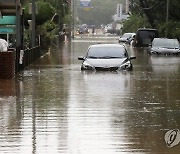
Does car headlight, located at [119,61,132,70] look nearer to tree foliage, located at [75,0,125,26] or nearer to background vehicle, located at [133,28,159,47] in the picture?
background vehicle, located at [133,28,159,47]

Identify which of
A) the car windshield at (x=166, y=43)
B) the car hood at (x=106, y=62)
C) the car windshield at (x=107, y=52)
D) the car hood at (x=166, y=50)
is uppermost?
the car windshield at (x=107, y=52)

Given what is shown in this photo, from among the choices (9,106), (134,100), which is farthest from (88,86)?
(9,106)

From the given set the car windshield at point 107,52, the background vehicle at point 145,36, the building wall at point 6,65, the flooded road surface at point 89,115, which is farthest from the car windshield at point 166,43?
the building wall at point 6,65

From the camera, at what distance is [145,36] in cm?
5553

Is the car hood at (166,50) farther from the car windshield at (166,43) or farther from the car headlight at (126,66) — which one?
the car headlight at (126,66)

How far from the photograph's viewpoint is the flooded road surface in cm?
927

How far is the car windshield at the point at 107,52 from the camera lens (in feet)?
80.4

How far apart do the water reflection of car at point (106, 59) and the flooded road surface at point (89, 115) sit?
295 cm

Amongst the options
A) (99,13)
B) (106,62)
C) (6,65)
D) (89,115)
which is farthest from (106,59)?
(99,13)

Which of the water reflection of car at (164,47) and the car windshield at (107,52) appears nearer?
the car windshield at (107,52)

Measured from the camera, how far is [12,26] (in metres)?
34.8

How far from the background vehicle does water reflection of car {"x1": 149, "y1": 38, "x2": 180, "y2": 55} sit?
12581 mm

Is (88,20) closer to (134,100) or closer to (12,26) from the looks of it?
(12,26)

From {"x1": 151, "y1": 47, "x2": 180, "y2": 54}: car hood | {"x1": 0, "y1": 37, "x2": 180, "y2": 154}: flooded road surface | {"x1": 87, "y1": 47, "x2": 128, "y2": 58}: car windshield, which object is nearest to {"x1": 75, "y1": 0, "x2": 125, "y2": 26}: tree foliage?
{"x1": 151, "y1": 47, "x2": 180, "y2": 54}: car hood
